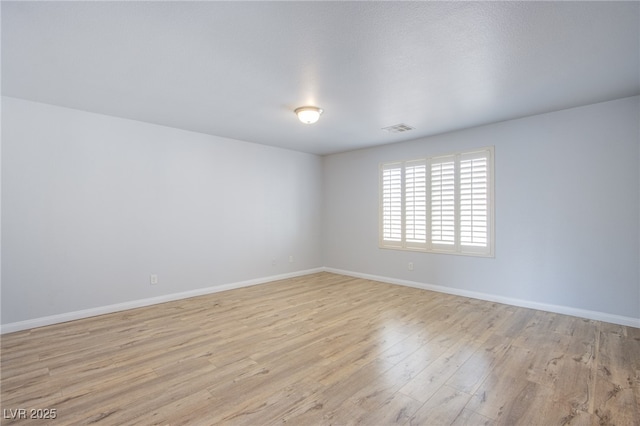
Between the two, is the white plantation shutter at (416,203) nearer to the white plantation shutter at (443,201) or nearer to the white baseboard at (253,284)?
the white plantation shutter at (443,201)

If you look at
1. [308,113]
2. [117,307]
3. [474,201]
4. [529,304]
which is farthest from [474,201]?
[117,307]

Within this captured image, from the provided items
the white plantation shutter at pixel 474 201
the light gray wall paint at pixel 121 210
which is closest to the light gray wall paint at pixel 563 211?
the white plantation shutter at pixel 474 201

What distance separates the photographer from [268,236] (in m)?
5.66

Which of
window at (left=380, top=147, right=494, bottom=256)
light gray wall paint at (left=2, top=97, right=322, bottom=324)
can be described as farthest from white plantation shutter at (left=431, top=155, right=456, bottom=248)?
light gray wall paint at (left=2, top=97, right=322, bottom=324)

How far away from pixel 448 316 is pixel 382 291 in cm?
135

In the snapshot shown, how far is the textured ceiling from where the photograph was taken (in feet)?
6.30

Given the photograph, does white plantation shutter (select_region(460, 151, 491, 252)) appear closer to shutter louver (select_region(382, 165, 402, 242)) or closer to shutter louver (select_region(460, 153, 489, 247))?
shutter louver (select_region(460, 153, 489, 247))

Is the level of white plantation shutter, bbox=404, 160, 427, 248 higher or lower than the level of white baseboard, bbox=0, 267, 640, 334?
higher

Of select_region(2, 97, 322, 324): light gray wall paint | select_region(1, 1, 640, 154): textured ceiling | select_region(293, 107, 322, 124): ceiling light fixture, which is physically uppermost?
select_region(1, 1, 640, 154): textured ceiling

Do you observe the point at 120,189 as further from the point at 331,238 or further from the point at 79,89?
the point at 331,238

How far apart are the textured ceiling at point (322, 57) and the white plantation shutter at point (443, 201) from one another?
99 centimetres

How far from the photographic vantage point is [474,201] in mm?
4406

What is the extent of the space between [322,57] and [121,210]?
3314 mm

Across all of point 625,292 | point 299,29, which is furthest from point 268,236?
point 625,292
